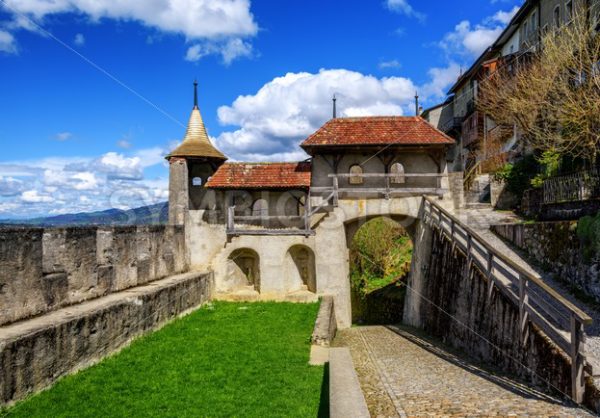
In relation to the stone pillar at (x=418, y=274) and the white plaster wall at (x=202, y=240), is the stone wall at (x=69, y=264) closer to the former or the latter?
the white plaster wall at (x=202, y=240)

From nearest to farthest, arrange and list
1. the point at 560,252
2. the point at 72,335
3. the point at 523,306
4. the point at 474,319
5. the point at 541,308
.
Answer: the point at 523,306
the point at 72,335
the point at 541,308
the point at 474,319
the point at 560,252

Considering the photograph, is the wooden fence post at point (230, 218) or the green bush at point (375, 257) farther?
the green bush at point (375, 257)

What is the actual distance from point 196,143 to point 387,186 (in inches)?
362

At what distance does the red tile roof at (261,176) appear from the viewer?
67.4 ft

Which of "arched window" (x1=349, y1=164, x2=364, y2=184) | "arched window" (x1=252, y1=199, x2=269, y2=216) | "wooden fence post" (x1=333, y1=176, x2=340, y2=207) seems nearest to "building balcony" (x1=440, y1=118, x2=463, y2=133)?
"arched window" (x1=349, y1=164, x2=364, y2=184)

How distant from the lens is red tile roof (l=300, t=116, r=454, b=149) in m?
20.3

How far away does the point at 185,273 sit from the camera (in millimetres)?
20391

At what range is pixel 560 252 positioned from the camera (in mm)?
12922

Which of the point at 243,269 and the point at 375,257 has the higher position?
the point at 243,269

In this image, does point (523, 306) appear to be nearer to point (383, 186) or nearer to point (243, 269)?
point (383, 186)

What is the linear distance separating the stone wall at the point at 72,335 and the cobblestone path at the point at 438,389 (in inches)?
232

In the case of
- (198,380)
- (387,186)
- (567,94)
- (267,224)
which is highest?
(567,94)

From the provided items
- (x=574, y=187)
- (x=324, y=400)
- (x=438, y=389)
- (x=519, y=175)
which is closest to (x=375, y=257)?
(x=519, y=175)

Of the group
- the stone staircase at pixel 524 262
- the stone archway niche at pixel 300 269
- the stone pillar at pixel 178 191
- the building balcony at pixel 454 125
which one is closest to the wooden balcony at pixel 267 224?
the stone archway niche at pixel 300 269
